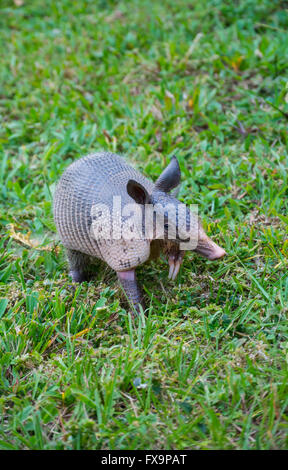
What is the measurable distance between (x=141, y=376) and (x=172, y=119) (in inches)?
139

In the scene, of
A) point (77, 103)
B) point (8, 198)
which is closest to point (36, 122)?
point (77, 103)

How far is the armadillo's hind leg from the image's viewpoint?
424 cm

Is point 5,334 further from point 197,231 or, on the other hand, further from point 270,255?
point 270,255

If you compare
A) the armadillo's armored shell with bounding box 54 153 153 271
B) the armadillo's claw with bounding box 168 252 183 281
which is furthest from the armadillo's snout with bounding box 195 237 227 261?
the armadillo's armored shell with bounding box 54 153 153 271

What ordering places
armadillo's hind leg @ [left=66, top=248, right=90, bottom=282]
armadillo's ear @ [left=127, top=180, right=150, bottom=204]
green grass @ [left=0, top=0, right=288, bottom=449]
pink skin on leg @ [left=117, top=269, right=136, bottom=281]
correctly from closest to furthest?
green grass @ [left=0, top=0, right=288, bottom=449], armadillo's ear @ [left=127, top=180, right=150, bottom=204], pink skin on leg @ [left=117, top=269, right=136, bottom=281], armadillo's hind leg @ [left=66, top=248, right=90, bottom=282]

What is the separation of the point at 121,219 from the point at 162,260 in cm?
63

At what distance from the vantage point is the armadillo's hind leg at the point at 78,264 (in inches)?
167

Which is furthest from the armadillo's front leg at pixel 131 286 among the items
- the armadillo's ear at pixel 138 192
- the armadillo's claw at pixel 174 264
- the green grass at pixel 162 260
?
the armadillo's ear at pixel 138 192

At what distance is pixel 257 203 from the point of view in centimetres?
478

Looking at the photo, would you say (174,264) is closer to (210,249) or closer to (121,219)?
(210,249)

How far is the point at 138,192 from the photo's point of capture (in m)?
3.56

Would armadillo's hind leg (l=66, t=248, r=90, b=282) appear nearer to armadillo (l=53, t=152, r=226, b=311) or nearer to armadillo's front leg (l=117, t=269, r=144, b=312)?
armadillo (l=53, t=152, r=226, b=311)

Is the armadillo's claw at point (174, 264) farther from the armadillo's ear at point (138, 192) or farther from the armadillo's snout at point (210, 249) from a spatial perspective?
the armadillo's ear at point (138, 192)

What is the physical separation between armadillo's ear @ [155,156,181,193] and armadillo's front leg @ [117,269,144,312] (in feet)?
2.14
